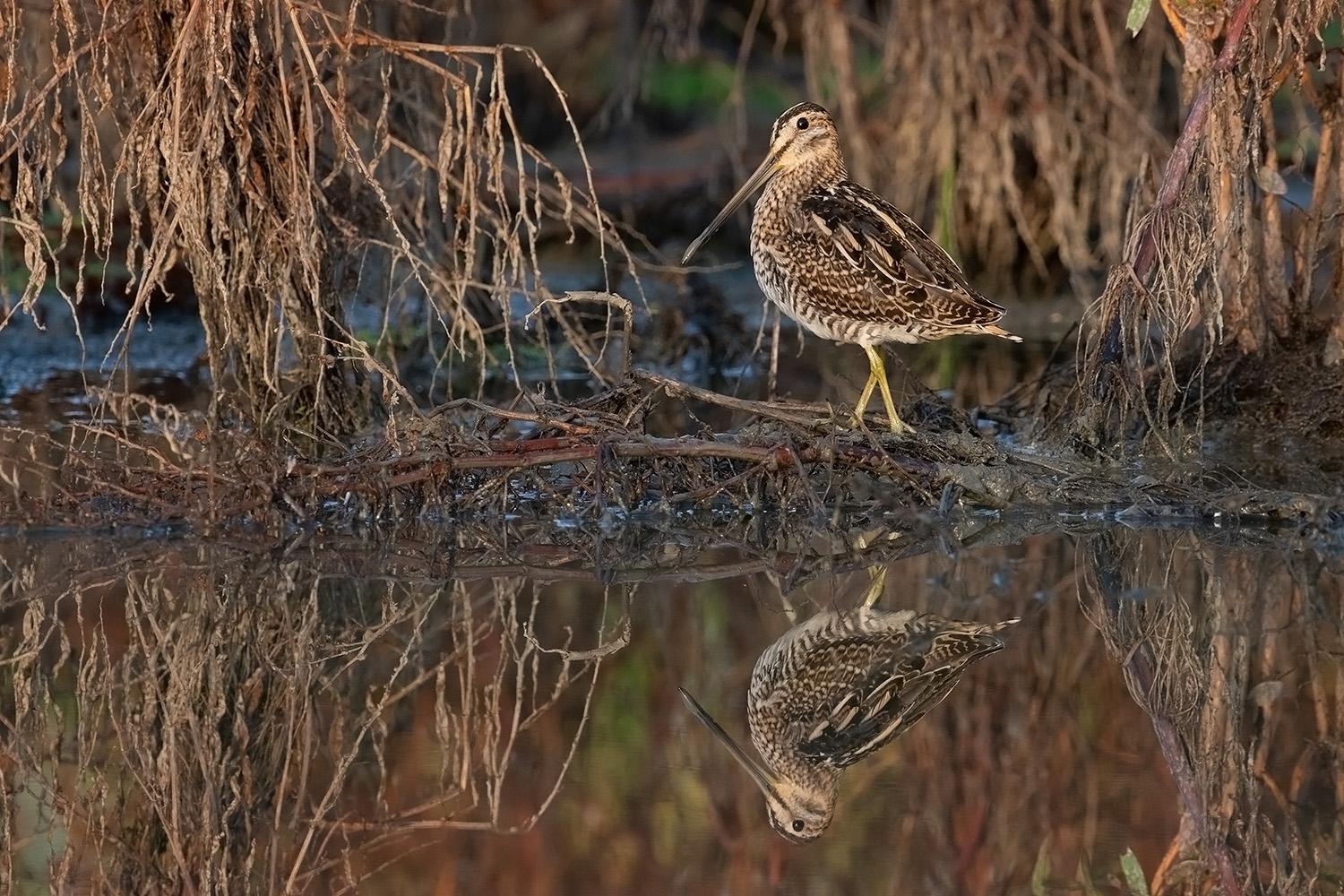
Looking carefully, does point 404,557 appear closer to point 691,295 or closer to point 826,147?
point 826,147

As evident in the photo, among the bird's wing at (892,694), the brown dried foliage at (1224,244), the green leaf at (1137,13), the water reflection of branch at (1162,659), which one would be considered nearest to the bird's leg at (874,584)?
the bird's wing at (892,694)

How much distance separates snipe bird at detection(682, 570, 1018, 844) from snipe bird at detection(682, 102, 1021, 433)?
3.52 ft

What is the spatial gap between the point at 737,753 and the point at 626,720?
0.87 ft

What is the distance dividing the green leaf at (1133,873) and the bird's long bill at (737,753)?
0.65 m

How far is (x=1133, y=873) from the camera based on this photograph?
3346 mm

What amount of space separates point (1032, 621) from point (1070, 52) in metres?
4.60

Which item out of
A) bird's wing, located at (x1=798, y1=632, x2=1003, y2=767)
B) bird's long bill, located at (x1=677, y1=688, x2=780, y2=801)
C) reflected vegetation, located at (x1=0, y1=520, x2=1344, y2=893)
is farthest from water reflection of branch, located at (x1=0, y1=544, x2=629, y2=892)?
bird's wing, located at (x1=798, y1=632, x2=1003, y2=767)

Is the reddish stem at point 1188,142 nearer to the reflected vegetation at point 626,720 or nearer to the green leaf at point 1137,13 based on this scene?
the green leaf at point 1137,13

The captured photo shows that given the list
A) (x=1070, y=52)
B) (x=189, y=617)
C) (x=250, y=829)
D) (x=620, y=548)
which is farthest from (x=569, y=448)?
(x=1070, y=52)

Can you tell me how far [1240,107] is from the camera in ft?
17.6

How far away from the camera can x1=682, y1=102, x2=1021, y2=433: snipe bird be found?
5.36m

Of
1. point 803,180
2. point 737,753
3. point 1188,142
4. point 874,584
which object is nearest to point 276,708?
point 737,753

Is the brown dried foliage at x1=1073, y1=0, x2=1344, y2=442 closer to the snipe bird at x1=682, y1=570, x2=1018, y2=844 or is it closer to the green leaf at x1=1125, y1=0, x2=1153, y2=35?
the green leaf at x1=1125, y1=0, x2=1153, y2=35

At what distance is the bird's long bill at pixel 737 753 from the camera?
375cm
